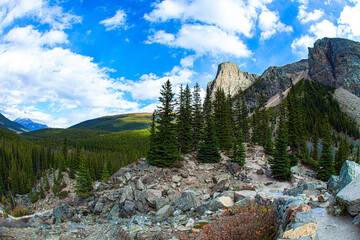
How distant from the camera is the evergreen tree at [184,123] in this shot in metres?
33.0

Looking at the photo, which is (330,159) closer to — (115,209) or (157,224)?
(157,224)

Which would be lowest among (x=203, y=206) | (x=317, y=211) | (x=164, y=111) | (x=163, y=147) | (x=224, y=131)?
(x=203, y=206)

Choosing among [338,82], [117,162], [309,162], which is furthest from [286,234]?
[338,82]

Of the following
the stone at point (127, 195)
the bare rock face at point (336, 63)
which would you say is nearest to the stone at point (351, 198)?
the stone at point (127, 195)

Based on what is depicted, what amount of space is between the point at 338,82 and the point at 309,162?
16679 centimetres

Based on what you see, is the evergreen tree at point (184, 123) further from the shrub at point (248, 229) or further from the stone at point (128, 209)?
the shrub at point (248, 229)

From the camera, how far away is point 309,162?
42.4 metres

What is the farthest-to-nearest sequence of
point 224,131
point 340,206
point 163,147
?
point 224,131
point 163,147
point 340,206

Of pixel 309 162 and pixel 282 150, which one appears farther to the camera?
pixel 309 162

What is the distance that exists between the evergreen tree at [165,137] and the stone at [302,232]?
22.2 metres

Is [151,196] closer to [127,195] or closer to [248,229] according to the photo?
[127,195]

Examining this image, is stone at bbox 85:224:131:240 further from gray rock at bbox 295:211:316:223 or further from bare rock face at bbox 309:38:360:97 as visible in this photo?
bare rock face at bbox 309:38:360:97

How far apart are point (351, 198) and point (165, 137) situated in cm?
2365

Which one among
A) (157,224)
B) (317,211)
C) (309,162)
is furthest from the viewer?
(309,162)
